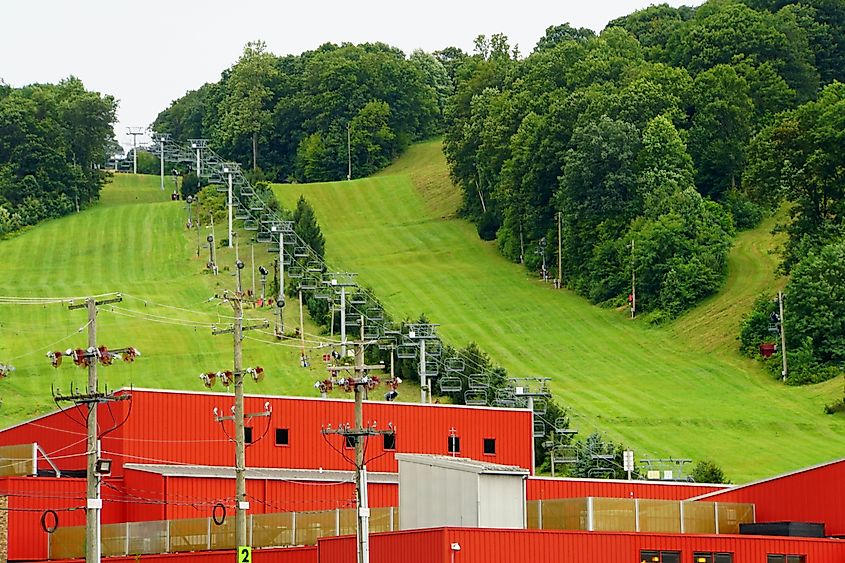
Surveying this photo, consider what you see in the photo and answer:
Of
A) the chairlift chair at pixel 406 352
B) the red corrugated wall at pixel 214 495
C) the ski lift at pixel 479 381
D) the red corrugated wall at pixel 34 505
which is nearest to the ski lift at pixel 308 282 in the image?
the chairlift chair at pixel 406 352

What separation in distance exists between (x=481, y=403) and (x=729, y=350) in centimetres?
2698

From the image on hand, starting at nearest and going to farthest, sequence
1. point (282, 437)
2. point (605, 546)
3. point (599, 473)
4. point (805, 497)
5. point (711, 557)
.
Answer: point (605, 546)
point (711, 557)
point (805, 497)
point (282, 437)
point (599, 473)

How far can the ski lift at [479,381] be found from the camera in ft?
343

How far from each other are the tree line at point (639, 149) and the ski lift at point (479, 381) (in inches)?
1213

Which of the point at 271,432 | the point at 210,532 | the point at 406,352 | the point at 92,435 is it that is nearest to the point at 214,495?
the point at 271,432

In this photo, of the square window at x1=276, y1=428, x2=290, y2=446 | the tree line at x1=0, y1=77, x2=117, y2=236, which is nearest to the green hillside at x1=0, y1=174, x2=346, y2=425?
the tree line at x1=0, y1=77, x2=117, y2=236

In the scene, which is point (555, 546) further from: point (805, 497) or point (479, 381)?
point (479, 381)

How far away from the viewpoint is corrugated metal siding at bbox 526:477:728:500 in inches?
3019

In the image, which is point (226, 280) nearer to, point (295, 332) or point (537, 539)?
point (295, 332)

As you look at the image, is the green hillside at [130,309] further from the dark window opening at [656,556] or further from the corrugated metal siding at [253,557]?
the dark window opening at [656,556]

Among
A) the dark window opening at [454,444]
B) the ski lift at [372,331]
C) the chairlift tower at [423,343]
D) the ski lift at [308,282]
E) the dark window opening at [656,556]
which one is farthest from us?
the ski lift at [308,282]

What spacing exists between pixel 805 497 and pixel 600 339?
64.7 metres

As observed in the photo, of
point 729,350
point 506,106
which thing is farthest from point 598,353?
point 506,106

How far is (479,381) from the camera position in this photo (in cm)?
10588
